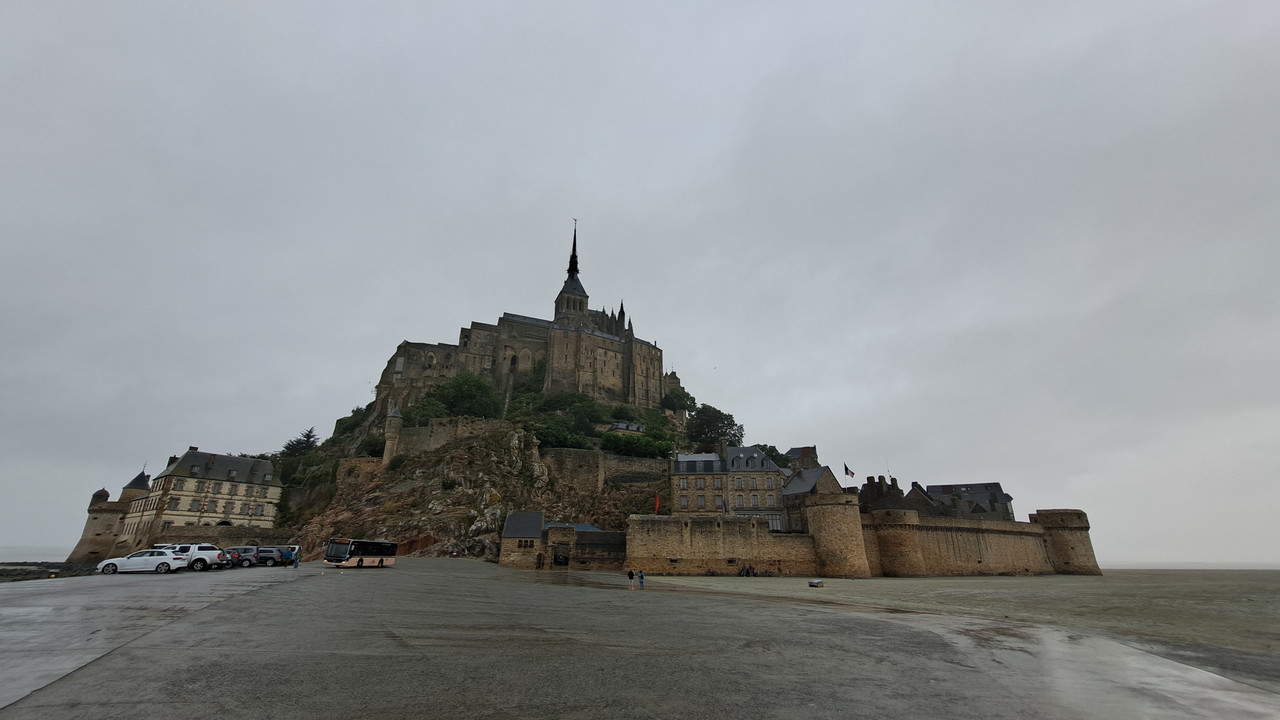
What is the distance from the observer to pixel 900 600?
68.0 feet

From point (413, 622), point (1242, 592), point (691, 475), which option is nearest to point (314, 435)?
point (691, 475)

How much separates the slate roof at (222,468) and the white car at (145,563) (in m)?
33.1

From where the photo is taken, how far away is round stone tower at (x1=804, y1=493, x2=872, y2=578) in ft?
116

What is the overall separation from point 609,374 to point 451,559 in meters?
51.6

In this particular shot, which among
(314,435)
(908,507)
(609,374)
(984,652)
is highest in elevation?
(609,374)

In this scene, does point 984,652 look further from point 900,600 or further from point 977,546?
point 977,546

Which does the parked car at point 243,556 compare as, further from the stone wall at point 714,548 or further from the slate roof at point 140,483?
the slate roof at point 140,483

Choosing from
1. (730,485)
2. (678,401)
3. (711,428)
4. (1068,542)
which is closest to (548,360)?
(678,401)

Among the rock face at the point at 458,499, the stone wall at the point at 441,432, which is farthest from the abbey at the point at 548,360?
the rock face at the point at 458,499

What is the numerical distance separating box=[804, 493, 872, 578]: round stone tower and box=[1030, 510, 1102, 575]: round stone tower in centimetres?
2408

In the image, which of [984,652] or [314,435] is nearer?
[984,652]

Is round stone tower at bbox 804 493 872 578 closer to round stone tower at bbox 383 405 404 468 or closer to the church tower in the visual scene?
round stone tower at bbox 383 405 404 468

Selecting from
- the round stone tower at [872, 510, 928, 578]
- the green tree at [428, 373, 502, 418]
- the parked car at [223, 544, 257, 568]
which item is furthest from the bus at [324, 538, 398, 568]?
the green tree at [428, 373, 502, 418]

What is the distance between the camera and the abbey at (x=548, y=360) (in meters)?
82.3
